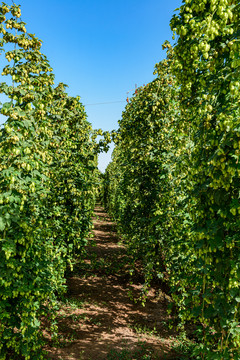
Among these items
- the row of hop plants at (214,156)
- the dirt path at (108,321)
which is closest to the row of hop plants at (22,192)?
the dirt path at (108,321)

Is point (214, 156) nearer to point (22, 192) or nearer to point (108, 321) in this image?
point (22, 192)

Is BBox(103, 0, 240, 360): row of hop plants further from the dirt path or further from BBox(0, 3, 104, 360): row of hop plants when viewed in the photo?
the dirt path

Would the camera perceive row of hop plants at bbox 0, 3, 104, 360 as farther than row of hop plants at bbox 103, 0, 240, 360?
Yes

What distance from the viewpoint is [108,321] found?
6.74 meters

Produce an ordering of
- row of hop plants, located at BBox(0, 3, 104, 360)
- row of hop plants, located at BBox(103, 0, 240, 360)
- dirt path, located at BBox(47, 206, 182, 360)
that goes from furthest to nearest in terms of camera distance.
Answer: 1. dirt path, located at BBox(47, 206, 182, 360)
2. row of hop plants, located at BBox(0, 3, 104, 360)
3. row of hop plants, located at BBox(103, 0, 240, 360)

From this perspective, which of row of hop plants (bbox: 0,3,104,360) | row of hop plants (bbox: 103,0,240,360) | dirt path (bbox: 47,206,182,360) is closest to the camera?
row of hop plants (bbox: 103,0,240,360)

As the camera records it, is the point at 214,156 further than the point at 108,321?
No

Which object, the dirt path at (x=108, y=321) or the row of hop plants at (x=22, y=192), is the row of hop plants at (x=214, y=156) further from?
the dirt path at (x=108, y=321)

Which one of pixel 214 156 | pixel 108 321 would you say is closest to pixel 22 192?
pixel 214 156

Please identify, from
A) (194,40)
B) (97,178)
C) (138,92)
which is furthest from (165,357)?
(138,92)

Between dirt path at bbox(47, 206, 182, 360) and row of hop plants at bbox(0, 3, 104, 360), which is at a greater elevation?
row of hop plants at bbox(0, 3, 104, 360)

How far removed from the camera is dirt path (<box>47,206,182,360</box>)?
17.7 ft

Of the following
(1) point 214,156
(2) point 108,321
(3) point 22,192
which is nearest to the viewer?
(1) point 214,156

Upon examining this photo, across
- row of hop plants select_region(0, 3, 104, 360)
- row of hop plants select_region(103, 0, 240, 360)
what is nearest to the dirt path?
row of hop plants select_region(0, 3, 104, 360)
